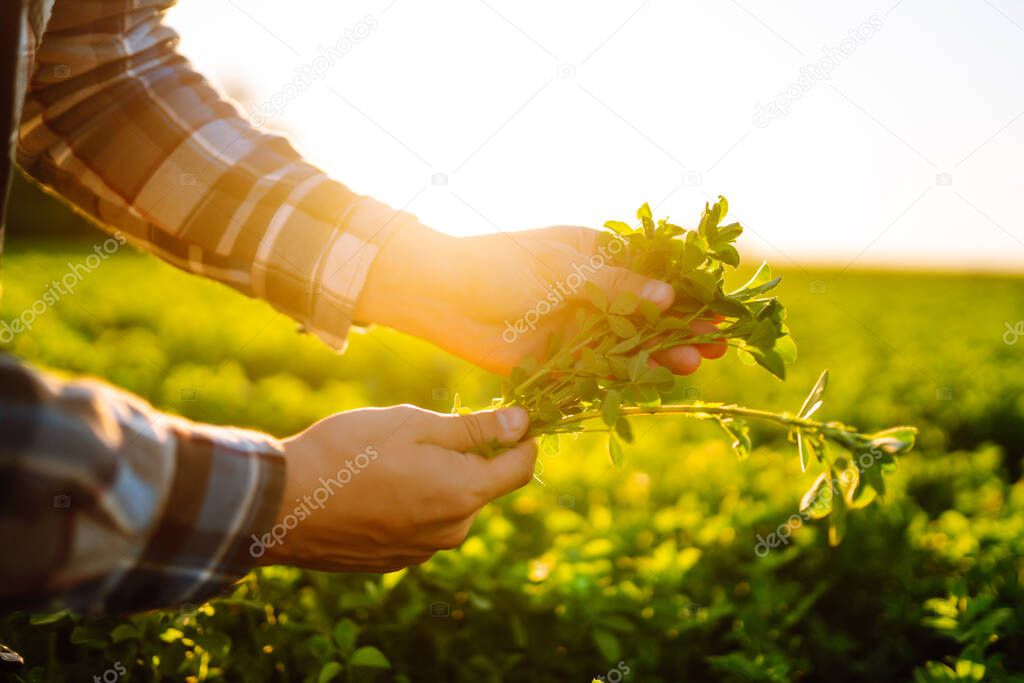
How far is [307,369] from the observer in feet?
21.3

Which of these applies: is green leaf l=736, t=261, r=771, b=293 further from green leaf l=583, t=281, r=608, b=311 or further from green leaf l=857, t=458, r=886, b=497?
green leaf l=857, t=458, r=886, b=497

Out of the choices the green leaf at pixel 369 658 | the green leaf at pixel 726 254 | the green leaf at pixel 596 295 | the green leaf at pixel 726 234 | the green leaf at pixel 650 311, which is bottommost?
the green leaf at pixel 369 658

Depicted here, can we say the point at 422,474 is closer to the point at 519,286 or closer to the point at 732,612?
the point at 519,286

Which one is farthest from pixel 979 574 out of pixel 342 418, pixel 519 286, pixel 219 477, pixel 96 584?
pixel 96 584

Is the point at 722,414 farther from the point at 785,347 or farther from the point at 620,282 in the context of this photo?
the point at 620,282

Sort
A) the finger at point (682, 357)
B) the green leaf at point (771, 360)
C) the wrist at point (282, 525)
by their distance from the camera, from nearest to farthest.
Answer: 1. the wrist at point (282, 525)
2. the green leaf at point (771, 360)
3. the finger at point (682, 357)

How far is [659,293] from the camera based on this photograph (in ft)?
5.41

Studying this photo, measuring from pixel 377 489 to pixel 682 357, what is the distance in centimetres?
84

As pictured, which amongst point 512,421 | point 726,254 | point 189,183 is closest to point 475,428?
point 512,421

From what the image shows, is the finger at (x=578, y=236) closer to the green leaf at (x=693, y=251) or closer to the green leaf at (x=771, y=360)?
the green leaf at (x=693, y=251)

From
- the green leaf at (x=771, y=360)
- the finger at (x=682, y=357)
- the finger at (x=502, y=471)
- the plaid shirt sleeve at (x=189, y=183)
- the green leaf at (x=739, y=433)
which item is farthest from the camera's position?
the plaid shirt sleeve at (x=189, y=183)

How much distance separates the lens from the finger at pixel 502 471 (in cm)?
144

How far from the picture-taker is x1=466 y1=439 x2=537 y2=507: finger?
4.74 feet

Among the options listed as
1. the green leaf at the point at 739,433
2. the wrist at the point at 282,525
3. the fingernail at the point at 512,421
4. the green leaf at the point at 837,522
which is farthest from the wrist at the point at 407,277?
the green leaf at the point at 837,522
